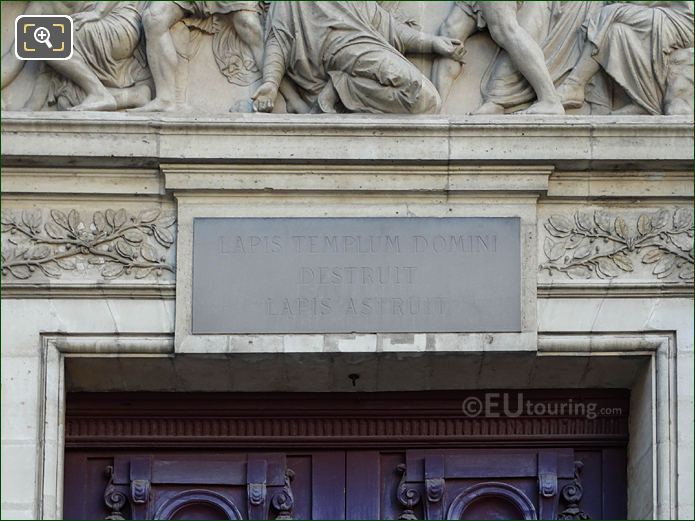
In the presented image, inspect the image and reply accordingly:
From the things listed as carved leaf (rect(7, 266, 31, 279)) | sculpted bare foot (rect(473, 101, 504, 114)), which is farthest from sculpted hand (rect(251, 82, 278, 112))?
carved leaf (rect(7, 266, 31, 279))

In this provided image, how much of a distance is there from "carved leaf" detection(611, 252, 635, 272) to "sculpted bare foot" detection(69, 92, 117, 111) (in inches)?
113

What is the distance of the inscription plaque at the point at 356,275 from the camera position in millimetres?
11547

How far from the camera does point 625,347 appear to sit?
11617mm

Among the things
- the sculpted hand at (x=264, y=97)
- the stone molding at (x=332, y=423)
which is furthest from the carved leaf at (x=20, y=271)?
the sculpted hand at (x=264, y=97)

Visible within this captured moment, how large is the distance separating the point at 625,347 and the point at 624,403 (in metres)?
0.60

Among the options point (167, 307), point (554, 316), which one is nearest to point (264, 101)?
point (167, 307)

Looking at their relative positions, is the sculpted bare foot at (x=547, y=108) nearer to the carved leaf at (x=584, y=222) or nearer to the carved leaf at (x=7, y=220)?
the carved leaf at (x=584, y=222)

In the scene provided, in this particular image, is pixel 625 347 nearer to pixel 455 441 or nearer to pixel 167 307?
pixel 455 441

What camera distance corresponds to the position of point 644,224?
11.8m

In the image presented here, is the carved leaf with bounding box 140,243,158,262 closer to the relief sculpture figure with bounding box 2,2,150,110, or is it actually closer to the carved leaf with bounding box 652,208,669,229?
the relief sculpture figure with bounding box 2,2,150,110

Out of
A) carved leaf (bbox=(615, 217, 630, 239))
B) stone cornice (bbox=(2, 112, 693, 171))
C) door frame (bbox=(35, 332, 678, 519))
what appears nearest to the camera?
door frame (bbox=(35, 332, 678, 519))

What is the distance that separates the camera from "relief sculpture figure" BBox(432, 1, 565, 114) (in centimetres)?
1188

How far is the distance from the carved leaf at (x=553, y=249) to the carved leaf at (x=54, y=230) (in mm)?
2617

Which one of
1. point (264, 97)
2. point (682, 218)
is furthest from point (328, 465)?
point (682, 218)
